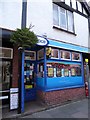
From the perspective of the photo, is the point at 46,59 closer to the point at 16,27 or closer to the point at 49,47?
the point at 49,47

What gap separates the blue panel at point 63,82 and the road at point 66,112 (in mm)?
1063

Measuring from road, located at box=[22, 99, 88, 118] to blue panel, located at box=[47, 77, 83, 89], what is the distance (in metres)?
1.06

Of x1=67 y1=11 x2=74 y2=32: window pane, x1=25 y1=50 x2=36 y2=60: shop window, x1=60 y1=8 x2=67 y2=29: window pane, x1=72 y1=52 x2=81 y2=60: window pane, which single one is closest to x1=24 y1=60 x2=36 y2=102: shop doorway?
x1=25 y1=50 x2=36 y2=60: shop window

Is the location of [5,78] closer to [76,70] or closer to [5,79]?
[5,79]

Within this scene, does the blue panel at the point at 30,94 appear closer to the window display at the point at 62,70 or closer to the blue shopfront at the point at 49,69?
the blue shopfront at the point at 49,69

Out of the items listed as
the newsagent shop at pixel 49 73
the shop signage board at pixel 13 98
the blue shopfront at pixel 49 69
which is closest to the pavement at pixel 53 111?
the shop signage board at pixel 13 98

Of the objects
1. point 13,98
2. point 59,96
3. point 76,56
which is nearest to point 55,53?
point 76,56

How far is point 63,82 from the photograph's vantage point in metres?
8.91

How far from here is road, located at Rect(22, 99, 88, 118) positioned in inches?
260

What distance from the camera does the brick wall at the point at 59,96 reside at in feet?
26.3

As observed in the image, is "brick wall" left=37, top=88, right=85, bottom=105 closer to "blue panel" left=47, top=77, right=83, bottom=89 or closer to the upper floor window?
"blue panel" left=47, top=77, right=83, bottom=89

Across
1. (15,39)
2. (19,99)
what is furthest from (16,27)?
(19,99)

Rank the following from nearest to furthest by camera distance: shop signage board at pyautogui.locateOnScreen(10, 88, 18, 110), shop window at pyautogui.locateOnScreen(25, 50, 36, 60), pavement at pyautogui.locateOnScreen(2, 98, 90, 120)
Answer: pavement at pyautogui.locateOnScreen(2, 98, 90, 120) → shop signage board at pyautogui.locateOnScreen(10, 88, 18, 110) → shop window at pyautogui.locateOnScreen(25, 50, 36, 60)

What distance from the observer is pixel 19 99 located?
22.6 ft
